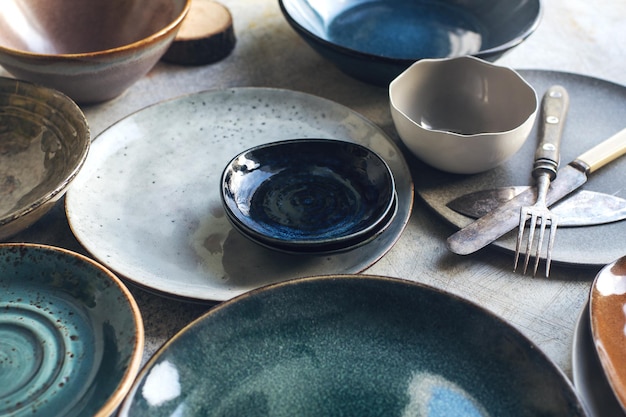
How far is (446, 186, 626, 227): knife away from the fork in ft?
0.08

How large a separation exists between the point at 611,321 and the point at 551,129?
338 mm

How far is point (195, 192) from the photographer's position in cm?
78

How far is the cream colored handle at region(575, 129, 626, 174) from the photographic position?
0.76 m

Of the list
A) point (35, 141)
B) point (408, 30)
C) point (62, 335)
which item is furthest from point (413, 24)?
point (62, 335)

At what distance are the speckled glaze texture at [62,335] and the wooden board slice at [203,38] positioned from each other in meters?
0.49

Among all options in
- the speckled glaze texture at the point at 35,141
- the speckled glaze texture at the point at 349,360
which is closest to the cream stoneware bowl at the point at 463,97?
the speckled glaze texture at the point at 349,360

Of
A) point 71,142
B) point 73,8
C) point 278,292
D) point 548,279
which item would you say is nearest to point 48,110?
point 71,142

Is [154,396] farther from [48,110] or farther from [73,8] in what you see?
[73,8]

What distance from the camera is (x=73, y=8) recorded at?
0.99 metres

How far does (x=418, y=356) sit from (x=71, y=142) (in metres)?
0.46

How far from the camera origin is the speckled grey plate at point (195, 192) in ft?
2.18

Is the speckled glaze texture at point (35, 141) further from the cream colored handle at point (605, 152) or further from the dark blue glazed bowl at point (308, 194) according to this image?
the cream colored handle at point (605, 152)

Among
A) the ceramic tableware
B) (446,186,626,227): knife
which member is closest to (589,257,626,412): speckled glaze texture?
A: the ceramic tableware

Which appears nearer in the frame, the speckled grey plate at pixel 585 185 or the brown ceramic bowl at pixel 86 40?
the speckled grey plate at pixel 585 185
